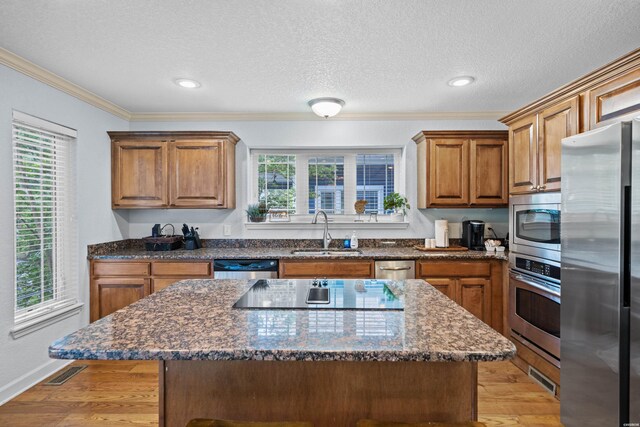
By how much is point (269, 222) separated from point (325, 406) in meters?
2.82

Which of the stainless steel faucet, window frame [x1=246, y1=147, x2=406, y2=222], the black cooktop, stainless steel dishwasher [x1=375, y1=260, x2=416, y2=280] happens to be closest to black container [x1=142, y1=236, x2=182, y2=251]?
window frame [x1=246, y1=147, x2=406, y2=222]

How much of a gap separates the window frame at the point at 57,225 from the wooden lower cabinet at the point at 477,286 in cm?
319

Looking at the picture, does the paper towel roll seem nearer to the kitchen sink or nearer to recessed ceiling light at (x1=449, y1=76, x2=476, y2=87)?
the kitchen sink

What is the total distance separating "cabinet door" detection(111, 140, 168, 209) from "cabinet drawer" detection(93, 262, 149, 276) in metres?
0.64

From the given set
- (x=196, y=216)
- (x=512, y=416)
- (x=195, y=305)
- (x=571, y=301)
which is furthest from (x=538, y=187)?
(x=196, y=216)

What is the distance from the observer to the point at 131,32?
2.11 metres

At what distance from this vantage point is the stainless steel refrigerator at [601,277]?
5.40ft

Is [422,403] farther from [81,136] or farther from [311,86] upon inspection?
[81,136]

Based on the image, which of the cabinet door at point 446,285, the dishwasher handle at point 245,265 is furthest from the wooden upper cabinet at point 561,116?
the dishwasher handle at point 245,265

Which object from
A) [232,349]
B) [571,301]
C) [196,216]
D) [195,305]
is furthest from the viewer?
[196,216]

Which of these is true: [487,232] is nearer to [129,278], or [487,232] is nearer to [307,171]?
[307,171]

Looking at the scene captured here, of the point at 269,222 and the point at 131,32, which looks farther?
the point at 269,222

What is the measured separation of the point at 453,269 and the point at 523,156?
→ 1.15 m

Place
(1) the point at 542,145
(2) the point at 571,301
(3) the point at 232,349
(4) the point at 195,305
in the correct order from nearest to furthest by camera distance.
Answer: (3) the point at 232,349, (4) the point at 195,305, (2) the point at 571,301, (1) the point at 542,145
